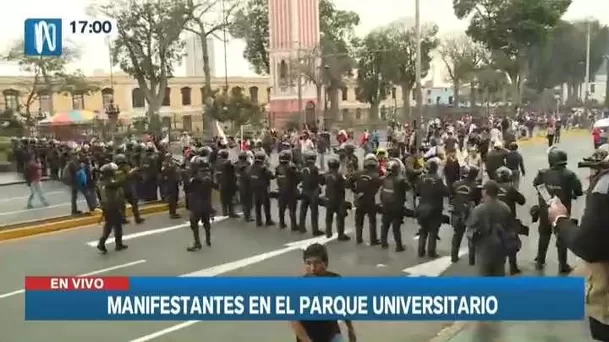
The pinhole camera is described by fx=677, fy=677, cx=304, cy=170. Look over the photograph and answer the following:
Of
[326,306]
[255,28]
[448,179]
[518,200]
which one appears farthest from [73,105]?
[448,179]

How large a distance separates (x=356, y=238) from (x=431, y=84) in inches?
47.5

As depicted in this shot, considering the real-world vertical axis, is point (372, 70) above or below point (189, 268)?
above

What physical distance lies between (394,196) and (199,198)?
51.6 inches

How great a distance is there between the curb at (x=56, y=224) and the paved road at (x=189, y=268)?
56 millimetres

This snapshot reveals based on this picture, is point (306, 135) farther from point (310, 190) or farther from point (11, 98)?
point (310, 190)

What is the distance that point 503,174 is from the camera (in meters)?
3.20

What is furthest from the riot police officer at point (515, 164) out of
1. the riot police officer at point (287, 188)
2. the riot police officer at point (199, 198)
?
the riot police officer at point (199, 198)

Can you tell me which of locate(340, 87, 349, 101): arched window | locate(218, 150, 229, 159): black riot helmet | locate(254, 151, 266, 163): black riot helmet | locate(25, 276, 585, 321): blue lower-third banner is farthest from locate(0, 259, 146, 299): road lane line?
locate(340, 87, 349, 101): arched window

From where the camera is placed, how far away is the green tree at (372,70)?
2596 millimetres

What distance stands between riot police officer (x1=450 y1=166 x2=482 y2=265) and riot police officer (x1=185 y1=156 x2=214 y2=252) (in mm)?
1262

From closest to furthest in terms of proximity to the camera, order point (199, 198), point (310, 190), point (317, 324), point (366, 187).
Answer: point (317, 324)
point (199, 198)
point (366, 187)
point (310, 190)

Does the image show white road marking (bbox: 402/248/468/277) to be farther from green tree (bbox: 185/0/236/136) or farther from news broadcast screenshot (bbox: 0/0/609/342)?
green tree (bbox: 185/0/236/136)

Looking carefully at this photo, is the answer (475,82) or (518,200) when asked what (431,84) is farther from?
(518,200)

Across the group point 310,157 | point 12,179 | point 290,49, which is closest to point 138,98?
point 290,49
